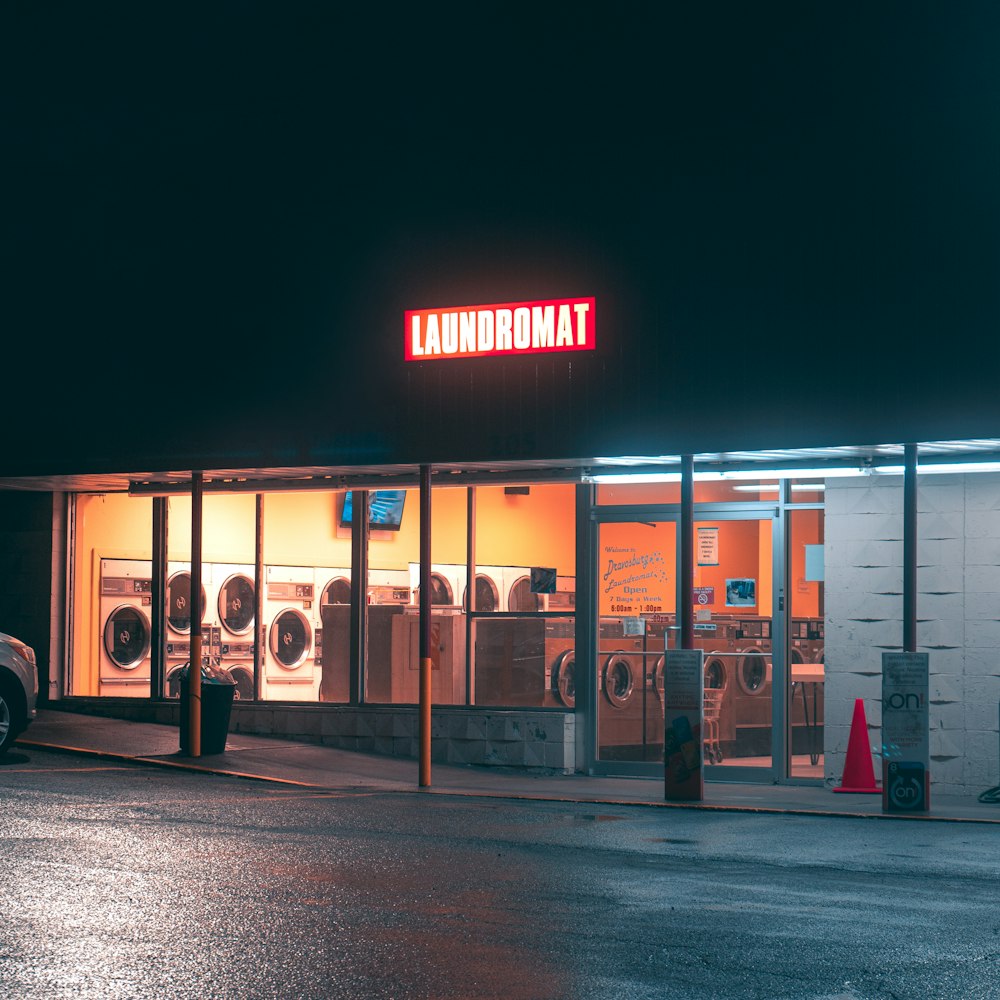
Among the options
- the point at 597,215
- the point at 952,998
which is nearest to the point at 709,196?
the point at 597,215

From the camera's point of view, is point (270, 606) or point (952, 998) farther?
point (270, 606)

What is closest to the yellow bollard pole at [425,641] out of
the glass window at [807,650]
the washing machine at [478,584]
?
the washing machine at [478,584]

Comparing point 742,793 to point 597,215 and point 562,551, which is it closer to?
point 562,551

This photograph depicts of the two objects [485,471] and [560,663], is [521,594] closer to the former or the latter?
[560,663]

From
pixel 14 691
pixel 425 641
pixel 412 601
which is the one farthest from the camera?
pixel 412 601

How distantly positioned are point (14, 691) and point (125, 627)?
5.47 m

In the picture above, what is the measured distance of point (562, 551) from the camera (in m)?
17.5

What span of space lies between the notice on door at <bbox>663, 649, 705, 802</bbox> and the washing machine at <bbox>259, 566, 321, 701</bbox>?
6.02m

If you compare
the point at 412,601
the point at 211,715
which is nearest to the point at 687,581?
the point at 412,601

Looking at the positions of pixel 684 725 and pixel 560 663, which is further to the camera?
pixel 560 663

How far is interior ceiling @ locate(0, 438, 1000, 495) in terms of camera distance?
14.9 meters

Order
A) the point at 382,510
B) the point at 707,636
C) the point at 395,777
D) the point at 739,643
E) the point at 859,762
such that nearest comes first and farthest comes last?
the point at 859,762, the point at 395,777, the point at 739,643, the point at 707,636, the point at 382,510

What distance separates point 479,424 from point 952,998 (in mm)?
10589

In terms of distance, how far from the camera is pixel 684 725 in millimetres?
14555
